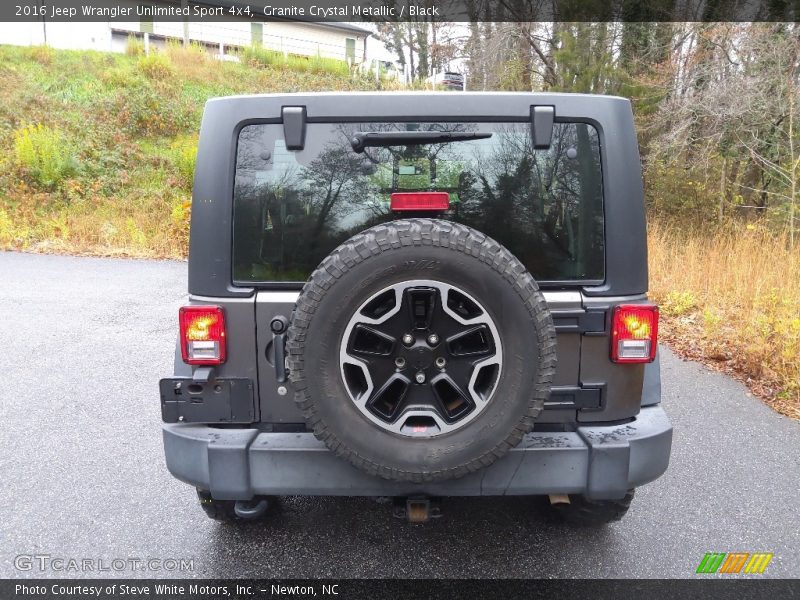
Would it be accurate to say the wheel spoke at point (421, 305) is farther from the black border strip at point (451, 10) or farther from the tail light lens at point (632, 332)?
the black border strip at point (451, 10)

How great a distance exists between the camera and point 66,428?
4133mm

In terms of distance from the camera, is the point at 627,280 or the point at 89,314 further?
the point at 89,314

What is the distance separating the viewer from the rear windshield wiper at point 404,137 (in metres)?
2.32

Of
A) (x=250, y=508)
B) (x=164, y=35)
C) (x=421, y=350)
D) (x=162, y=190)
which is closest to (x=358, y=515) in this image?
(x=250, y=508)

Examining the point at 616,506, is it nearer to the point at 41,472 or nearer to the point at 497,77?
the point at 41,472

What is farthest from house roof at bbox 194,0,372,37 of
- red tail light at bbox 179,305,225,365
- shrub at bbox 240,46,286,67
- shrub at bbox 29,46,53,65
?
red tail light at bbox 179,305,225,365

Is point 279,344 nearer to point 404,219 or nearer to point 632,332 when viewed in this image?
point 404,219

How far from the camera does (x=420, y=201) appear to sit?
2.32 m

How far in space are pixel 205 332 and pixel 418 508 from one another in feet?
3.67

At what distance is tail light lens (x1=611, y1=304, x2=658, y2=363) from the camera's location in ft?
7.80

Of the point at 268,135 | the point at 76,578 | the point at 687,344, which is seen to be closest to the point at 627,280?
the point at 268,135

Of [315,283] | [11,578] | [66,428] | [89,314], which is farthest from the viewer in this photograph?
[89,314]

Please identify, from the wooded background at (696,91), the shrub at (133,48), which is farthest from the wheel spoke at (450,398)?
the shrub at (133,48)

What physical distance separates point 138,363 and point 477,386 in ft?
14.3
